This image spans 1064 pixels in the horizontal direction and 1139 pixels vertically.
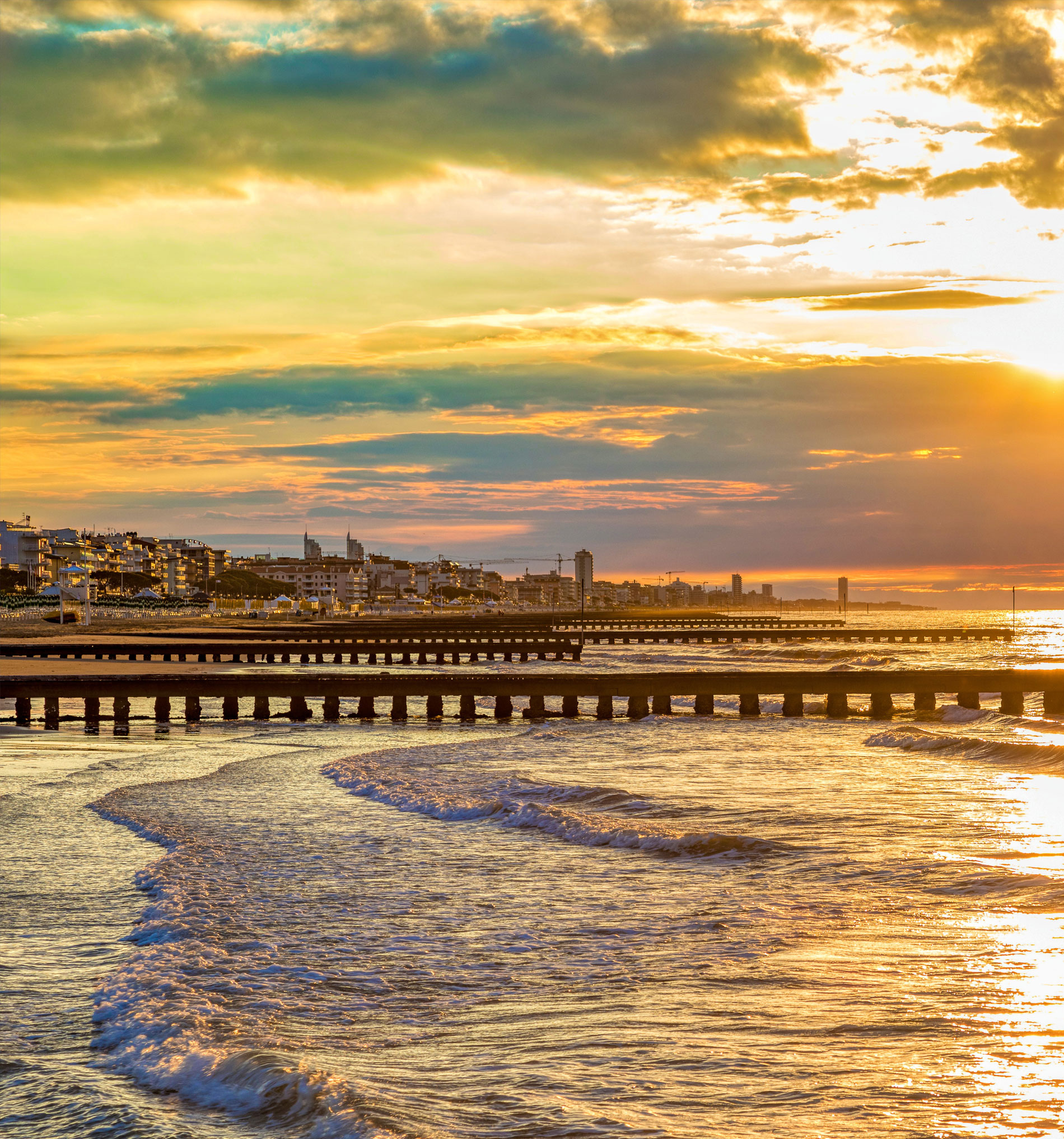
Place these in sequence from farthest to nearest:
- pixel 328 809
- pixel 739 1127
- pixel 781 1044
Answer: pixel 328 809
pixel 781 1044
pixel 739 1127

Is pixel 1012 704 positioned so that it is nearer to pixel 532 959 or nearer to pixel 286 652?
pixel 532 959

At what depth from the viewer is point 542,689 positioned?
3500 cm

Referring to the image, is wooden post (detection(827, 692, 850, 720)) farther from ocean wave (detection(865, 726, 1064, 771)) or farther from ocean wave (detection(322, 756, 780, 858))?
ocean wave (detection(322, 756, 780, 858))

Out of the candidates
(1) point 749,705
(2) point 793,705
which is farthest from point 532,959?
(2) point 793,705

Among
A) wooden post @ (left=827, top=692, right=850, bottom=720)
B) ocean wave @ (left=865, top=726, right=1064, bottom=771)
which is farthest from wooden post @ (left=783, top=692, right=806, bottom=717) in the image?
ocean wave @ (left=865, top=726, right=1064, bottom=771)

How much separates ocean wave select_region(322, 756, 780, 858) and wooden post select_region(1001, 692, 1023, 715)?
19.9m

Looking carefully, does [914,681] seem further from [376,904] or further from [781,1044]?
[781,1044]

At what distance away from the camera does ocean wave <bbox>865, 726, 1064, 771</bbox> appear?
22719 mm

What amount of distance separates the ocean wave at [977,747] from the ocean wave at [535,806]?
32.7 ft

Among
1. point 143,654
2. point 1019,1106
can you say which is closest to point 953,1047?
point 1019,1106

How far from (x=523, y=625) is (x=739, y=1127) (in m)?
144

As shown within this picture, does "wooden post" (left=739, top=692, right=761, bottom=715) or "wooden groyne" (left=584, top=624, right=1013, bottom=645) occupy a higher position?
"wooden post" (left=739, top=692, right=761, bottom=715)

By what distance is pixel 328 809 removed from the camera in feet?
53.5

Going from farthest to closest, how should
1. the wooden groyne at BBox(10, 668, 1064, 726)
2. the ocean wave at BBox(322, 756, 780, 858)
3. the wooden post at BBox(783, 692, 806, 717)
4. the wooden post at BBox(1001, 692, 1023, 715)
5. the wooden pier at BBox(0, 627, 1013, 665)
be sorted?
the wooden pier at BBox(0, 627, 1013, 665) < the wooden post at BBox(783, 692, 806, 717) < the wooden post at BBox(1001, 692, 1023, 715) < the wooden groyne at BBox(10, 668, 1064, 726) < the ocean wave at BBox(322, 756, 780, 858)
